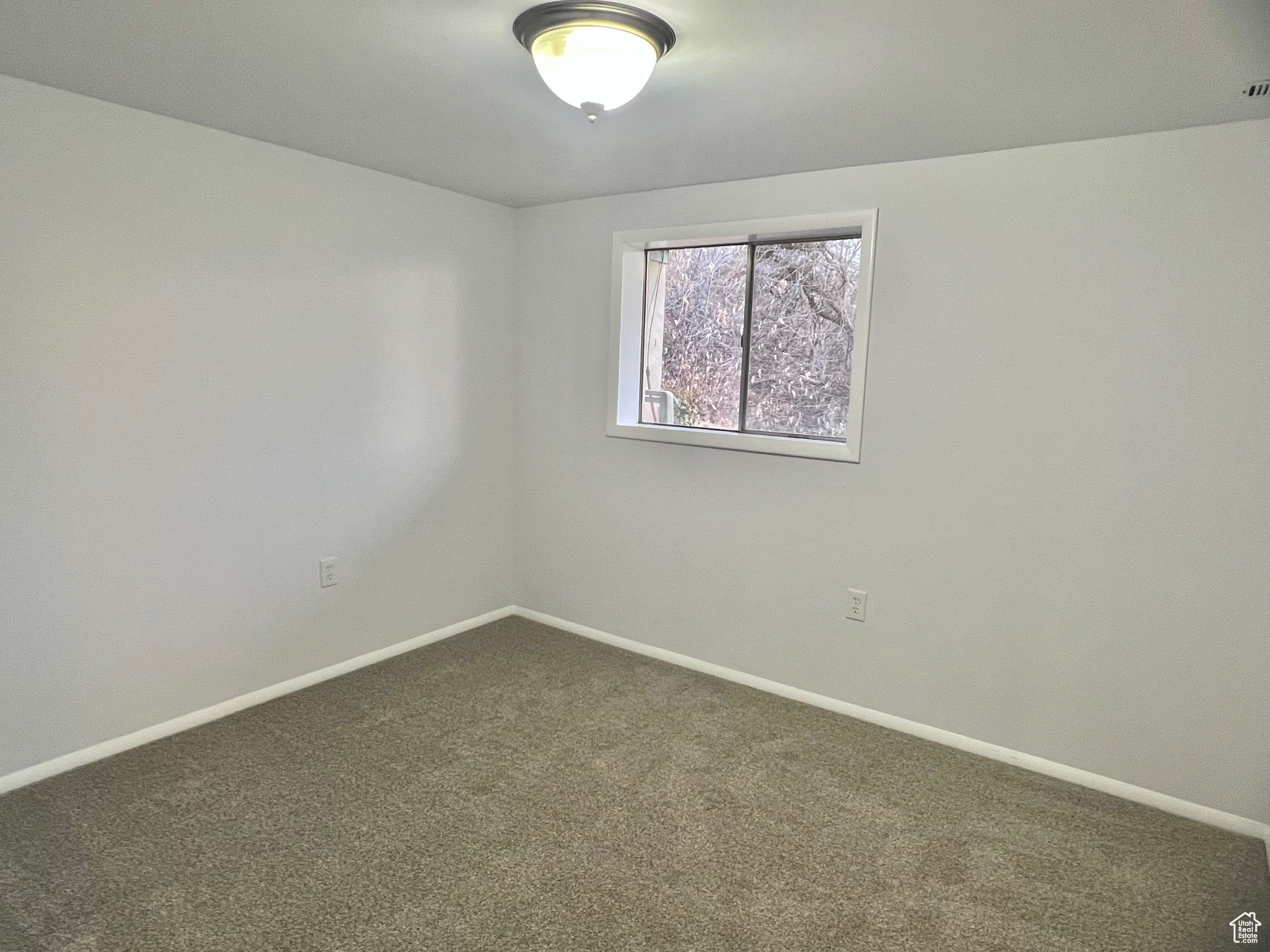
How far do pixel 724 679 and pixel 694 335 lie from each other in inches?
65.3

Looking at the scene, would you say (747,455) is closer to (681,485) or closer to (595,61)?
(681,485)

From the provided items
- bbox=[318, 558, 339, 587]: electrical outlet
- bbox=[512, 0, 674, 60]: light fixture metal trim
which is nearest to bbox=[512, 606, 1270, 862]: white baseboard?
bbox=[318, 558, 339, 587]: electrical outlet

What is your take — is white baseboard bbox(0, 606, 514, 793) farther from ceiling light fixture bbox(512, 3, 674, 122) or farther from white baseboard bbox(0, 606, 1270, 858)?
ceiling light fixture bbox(512, 3, 674, 122)

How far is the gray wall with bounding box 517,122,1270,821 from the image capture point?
231 centimetres

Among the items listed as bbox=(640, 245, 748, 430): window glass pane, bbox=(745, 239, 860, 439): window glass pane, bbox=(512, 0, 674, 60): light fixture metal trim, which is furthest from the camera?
bbox=(640, 245, 748, 430): window glass pane

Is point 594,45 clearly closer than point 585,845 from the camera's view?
Yes

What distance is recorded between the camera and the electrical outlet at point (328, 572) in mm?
3200

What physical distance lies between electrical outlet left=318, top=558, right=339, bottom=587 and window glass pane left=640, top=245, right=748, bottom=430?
5.33 feet

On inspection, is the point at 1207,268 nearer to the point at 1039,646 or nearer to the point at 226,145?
the point at 1039,646

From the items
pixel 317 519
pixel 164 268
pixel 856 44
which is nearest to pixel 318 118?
pixel 164 268

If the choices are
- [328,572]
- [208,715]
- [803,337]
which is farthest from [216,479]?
[803,337]

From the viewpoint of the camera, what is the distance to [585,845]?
7.20ft

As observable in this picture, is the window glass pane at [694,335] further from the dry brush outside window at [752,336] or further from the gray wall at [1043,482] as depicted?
the gray wall at [1043,482]

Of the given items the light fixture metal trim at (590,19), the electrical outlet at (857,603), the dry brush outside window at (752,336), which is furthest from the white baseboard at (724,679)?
the light fixture metal trim at (590,19)
